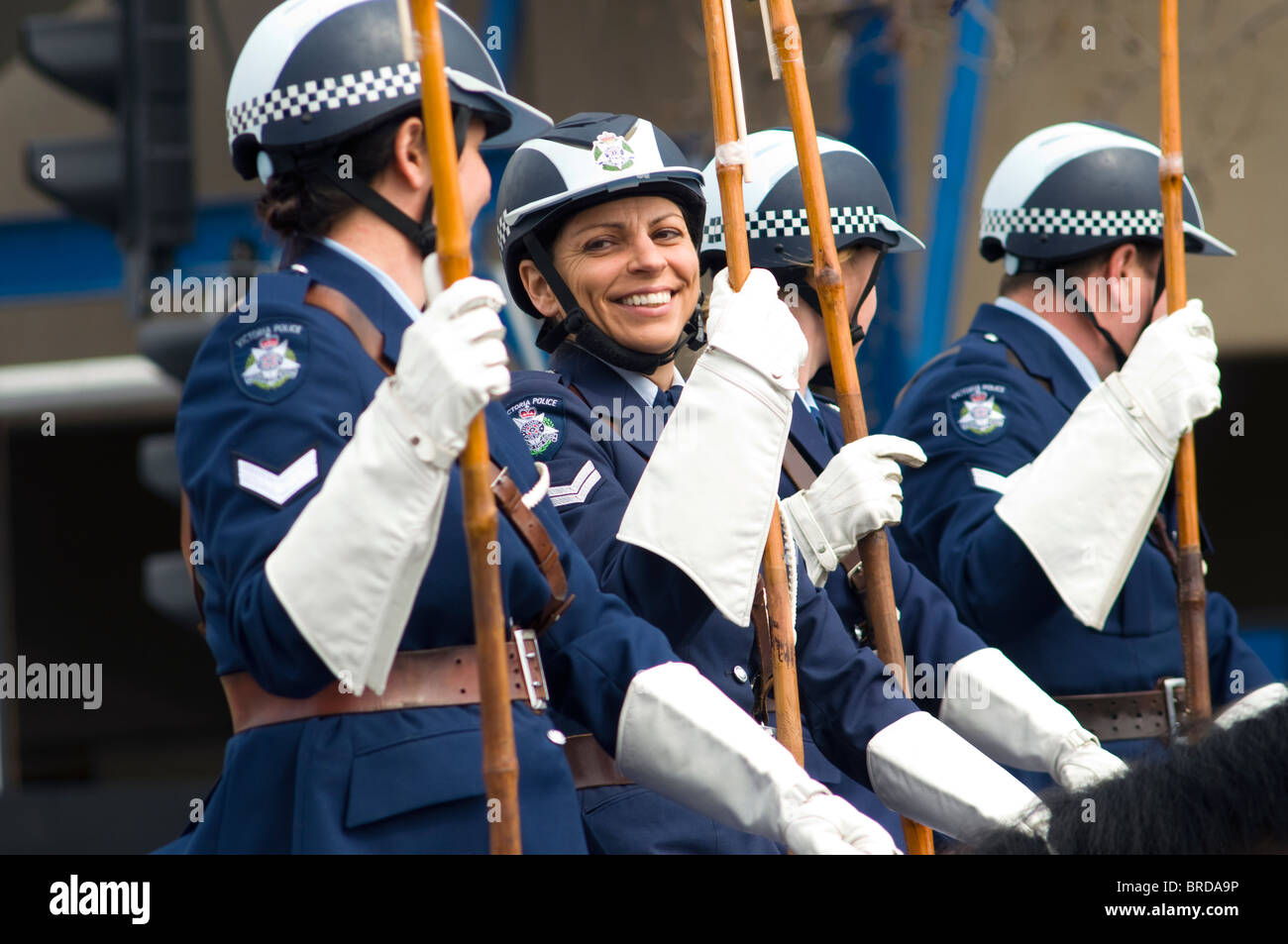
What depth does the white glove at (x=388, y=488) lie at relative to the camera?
2.70m

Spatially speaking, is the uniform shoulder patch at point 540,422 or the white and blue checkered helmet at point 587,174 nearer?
the uniform shoulder patch at point 540,422

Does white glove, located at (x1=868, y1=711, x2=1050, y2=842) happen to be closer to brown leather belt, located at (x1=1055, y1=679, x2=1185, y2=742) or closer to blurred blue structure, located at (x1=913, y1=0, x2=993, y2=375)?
brown leather belt, located at (x1=1055, y1=679, x2=1185, y2=742)

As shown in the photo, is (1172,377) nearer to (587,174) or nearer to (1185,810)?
(587,174)

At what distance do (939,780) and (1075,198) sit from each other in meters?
2.23

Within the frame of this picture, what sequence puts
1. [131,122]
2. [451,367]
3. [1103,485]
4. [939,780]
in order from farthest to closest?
[131,122] < [1103,485] < [939,780] < [451,367]

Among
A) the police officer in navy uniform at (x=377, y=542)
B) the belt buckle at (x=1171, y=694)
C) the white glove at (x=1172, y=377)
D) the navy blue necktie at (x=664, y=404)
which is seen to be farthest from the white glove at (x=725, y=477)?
the belt buckle at (x=1171, y=694)

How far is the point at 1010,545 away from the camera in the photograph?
4688 millimetres

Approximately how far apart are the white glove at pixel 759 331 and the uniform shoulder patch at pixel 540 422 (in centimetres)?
44

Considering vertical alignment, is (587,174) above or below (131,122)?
below

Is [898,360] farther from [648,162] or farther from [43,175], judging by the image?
[648,162]

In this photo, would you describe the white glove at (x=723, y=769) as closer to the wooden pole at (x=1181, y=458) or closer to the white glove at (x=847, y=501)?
the white glove at (x=847, y=501)

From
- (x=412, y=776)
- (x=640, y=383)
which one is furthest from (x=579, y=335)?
(x=412, y=776)

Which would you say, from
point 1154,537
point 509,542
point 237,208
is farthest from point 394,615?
point 237,208
